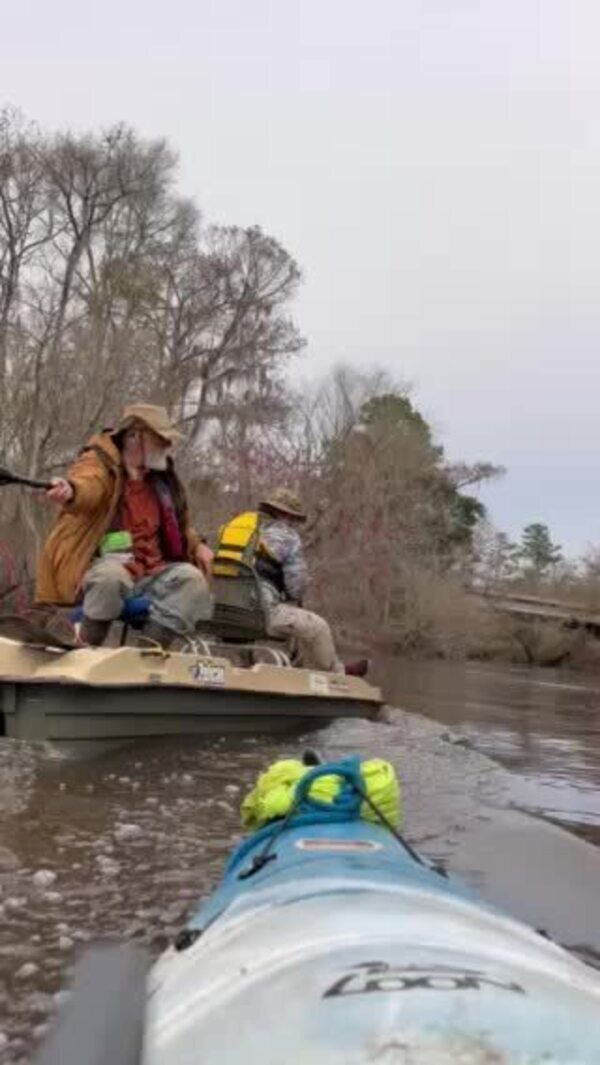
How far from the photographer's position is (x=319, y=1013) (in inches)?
63.8

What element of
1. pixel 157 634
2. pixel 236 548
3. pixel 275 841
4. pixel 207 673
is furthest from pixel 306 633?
pixel 275 841

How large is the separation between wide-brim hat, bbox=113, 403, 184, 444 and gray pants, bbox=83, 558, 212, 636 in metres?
0.76

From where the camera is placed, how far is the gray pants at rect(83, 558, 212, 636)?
636cm

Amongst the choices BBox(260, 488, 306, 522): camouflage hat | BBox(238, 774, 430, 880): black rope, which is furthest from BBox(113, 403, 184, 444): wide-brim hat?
BBox(238, 774, 430, 880): black rope

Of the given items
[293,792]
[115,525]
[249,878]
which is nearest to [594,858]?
[293,792]

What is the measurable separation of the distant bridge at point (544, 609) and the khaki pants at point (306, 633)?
3760 centimetres

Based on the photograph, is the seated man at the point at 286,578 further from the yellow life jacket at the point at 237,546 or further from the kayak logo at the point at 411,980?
the kayak logo at the point at 411,980

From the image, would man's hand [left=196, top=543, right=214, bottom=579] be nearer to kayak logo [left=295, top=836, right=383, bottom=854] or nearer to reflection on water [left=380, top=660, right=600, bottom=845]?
reflection on water [left=380, top=660, right=600, bottom=845]

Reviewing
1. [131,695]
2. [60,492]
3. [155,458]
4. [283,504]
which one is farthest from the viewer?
[283,504]

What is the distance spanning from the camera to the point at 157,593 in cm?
662

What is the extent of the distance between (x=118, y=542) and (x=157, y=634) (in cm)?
57

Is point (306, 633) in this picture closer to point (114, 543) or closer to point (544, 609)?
point (114, 543)

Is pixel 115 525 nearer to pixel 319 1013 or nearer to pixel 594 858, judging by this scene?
pixel 594 858

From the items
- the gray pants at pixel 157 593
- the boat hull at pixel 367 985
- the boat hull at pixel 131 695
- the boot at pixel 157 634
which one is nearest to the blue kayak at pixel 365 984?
the boat hull at pixel 367 985
